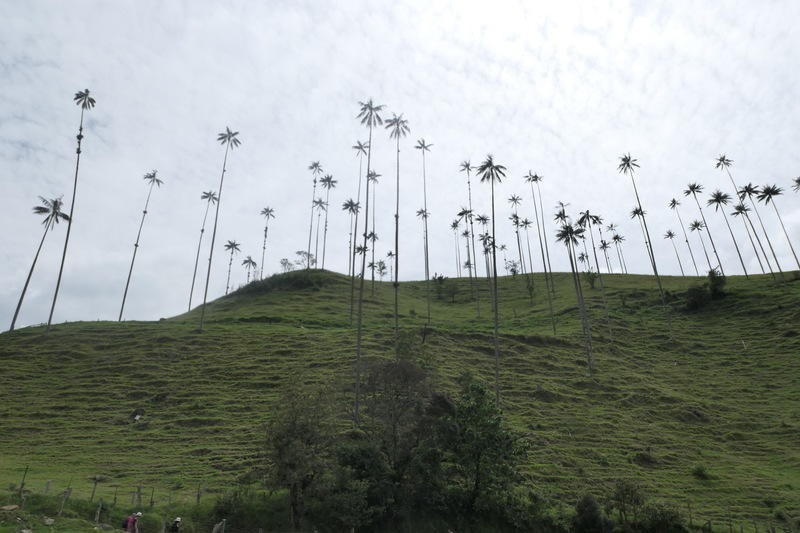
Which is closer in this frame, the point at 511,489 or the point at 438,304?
the point at 511,489

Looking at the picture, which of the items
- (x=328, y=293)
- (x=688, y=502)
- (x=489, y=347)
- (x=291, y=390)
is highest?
(x=328, y=293)

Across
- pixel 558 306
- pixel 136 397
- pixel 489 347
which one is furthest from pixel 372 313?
pixel 136 397

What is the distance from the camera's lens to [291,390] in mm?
34812

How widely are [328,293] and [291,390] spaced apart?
89727mm

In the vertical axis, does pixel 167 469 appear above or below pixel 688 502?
above

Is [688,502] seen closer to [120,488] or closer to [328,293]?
[120,488]

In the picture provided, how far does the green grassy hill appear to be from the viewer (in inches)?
1721

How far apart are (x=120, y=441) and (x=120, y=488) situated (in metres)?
13.9

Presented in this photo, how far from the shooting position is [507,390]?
A: 210 ft

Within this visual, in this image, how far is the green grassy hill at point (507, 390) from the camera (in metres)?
43.7

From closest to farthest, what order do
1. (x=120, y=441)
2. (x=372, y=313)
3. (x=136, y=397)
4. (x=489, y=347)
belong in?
(x=120, y=441), (x=136, y=397), (x=489, y=347), (x=372, y=313)

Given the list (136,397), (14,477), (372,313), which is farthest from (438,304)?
(14,477)

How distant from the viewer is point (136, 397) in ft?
202

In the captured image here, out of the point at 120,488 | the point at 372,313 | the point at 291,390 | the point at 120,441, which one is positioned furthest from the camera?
the point at 372,313
